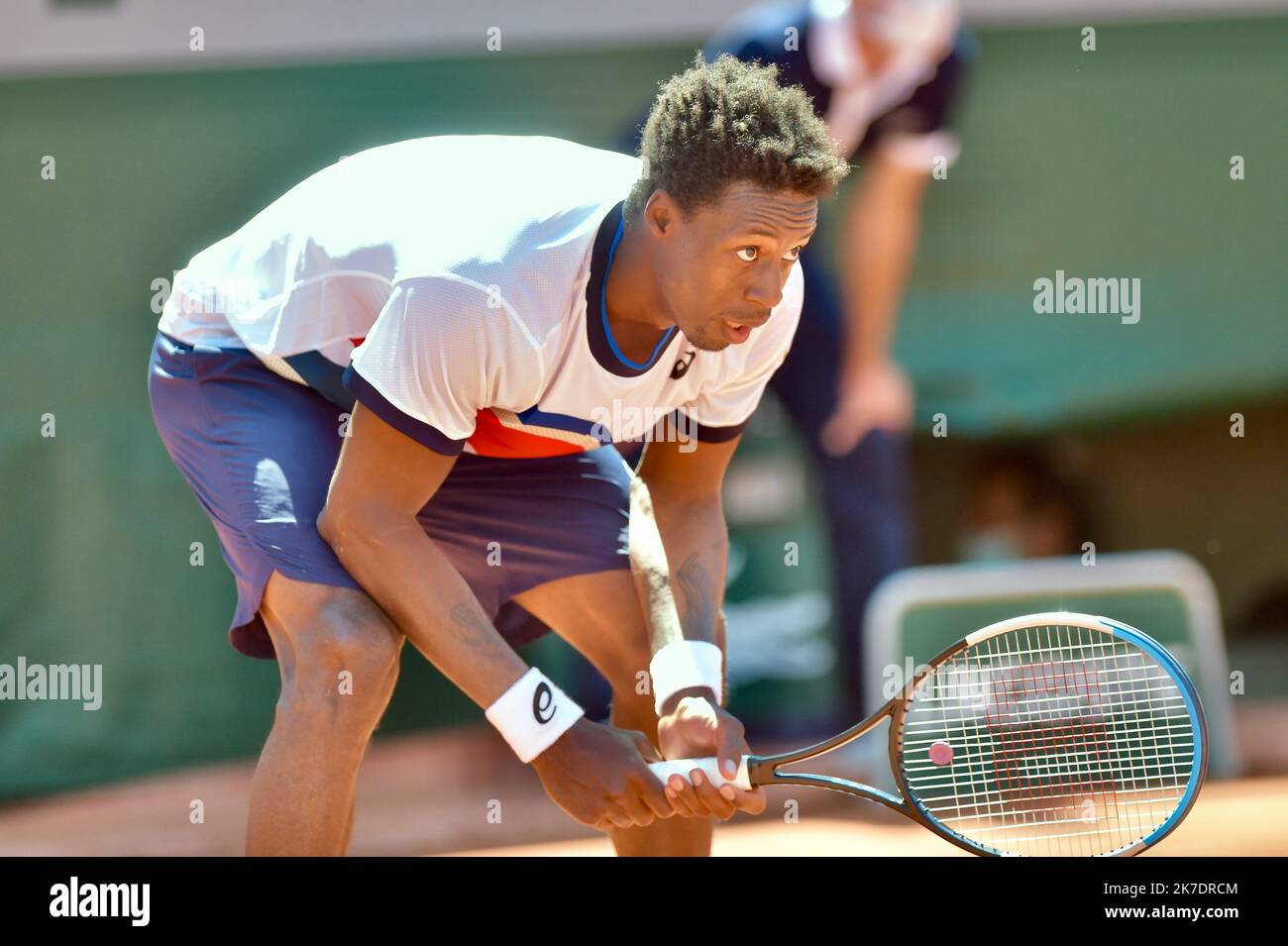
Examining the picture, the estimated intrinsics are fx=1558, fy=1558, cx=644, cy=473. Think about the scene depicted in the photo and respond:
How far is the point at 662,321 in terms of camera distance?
98.4 inches

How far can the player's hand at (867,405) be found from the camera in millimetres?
4988

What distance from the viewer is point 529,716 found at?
2422 millimetres

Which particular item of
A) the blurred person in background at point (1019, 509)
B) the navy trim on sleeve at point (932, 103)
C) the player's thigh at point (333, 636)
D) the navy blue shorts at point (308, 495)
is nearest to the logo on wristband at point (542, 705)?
the player's thigh at point (333, 636)

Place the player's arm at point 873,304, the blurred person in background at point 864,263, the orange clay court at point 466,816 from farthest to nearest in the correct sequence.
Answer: the player's arm at point 873,304 → the blurred person in background at point 864,263 → the orange clay court at point 466,816

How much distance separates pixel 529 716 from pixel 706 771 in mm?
287

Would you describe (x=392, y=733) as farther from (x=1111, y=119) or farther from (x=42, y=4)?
(x=1111, y=119)

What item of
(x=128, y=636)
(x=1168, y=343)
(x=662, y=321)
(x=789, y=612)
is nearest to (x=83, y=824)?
(x=128, y=636)

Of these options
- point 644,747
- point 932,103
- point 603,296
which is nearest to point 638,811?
point 644,747

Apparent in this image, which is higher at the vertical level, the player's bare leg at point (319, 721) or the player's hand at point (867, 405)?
the player's hand at point (867, 405)

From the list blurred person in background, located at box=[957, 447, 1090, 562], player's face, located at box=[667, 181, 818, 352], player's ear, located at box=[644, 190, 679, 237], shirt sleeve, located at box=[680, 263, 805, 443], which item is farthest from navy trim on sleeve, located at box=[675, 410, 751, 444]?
blurred person in background, located at box=[957, 447, 1090, 562]

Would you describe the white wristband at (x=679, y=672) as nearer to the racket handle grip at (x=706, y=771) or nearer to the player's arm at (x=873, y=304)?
the racket handle grip at (x=706, y=771)

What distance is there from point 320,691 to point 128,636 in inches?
111

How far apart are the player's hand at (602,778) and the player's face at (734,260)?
63cm

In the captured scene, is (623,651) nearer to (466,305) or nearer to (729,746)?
(729,746)
